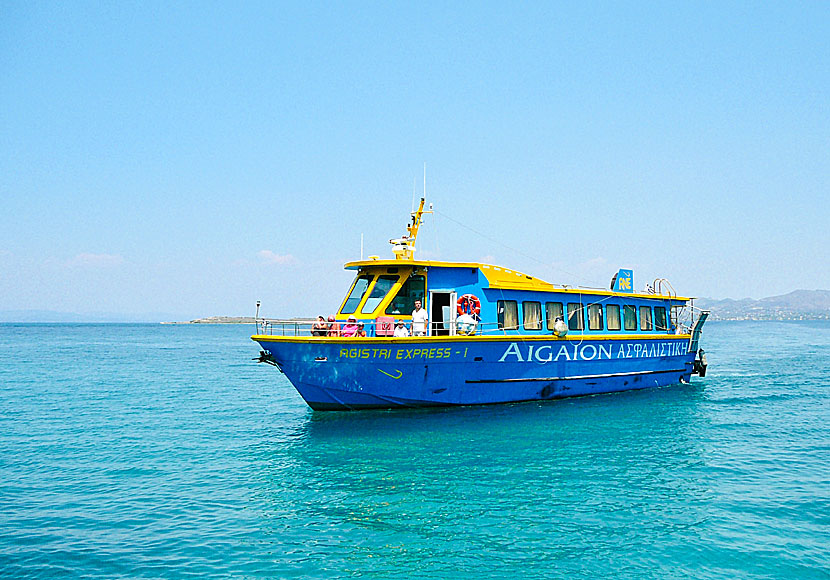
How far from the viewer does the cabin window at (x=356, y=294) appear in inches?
690

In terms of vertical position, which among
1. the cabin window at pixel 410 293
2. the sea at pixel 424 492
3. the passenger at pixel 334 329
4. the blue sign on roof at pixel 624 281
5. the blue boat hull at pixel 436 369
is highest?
the blue sign on roof at pixel 624 281

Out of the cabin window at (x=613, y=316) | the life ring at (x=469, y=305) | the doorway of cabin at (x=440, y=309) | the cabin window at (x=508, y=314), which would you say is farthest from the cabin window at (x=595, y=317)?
the doorway of cabin at (x=440, y=309)

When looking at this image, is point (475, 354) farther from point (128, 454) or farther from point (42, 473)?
point (42, 473)

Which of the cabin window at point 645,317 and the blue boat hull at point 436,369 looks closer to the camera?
the blue boat hull at point 436,369

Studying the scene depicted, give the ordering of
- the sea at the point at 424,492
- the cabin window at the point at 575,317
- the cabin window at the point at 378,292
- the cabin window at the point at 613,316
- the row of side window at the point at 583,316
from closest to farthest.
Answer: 1. the sea at the point at 424,492
2. the cabin window at the point at 378,292
3. the row of side window at the point at 583,316
4. the cabin window at the point at 575,317
5. the cabin window at the point at 613,316

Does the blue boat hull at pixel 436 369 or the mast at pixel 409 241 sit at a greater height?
the mast at pixel 409 241

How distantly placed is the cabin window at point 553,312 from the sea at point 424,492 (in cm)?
288

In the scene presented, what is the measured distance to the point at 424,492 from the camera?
10.8 m

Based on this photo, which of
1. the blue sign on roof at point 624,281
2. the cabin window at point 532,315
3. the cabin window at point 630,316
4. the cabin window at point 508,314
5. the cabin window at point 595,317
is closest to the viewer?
the cabin window at point 508,314

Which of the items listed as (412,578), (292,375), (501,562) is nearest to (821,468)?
(501,562)

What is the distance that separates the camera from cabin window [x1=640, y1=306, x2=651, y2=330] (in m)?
23.3

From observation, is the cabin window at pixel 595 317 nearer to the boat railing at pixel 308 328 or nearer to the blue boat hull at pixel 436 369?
the blue boat hull at pixel 436 369

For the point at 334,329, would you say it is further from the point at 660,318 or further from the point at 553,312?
the point at 660,318

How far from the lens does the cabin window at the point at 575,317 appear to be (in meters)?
20.6
